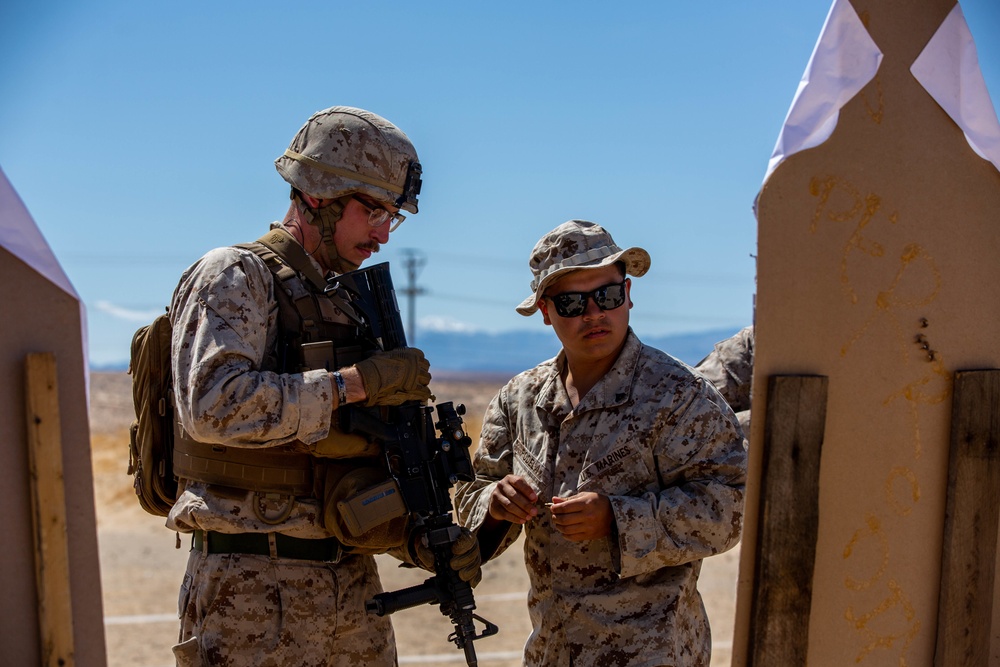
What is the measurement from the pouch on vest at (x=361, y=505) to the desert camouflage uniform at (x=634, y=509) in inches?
18.3

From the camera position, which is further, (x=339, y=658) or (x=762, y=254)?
(x=339, y=658)

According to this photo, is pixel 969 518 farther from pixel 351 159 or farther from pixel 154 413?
pixel 154 413

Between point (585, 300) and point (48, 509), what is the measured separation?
79.4 inches

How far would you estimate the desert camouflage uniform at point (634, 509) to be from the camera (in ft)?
11.6

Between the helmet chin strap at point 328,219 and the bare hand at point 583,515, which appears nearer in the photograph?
the bare hand at point 583,515

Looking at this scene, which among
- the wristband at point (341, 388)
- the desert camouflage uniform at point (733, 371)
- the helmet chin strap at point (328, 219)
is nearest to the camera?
the wristband at point (341, 388)

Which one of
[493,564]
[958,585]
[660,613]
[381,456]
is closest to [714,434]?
[660,613]

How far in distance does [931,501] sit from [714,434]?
73cm

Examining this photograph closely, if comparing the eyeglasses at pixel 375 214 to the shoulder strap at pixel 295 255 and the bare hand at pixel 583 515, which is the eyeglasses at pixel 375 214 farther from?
the bare hand at pixel 583 515

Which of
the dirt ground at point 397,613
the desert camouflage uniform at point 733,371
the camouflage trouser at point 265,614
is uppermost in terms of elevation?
the desert camouflage uniform at point 733,371

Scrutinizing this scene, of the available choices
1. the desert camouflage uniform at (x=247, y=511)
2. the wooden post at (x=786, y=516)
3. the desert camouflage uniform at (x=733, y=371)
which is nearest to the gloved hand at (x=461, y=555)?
the desert camouflage uniform at (x=247, y=511)

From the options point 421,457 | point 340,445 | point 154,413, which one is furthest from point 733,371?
point 154,413

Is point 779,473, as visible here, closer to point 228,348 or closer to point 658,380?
point 658,380

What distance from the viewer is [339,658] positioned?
3697 mm
